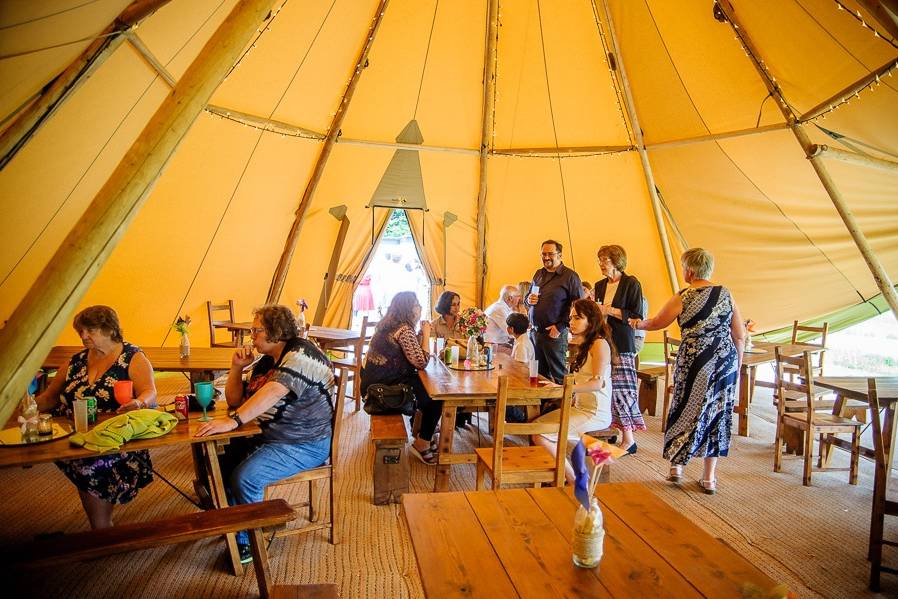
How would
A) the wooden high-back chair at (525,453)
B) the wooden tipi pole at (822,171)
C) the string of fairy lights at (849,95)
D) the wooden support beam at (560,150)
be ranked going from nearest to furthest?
the wooden high-back chair at (525,453) → the string of fairy lights at (849,95) → the wooden tipi pole at (822,171) → the wooden support beam at (560,150)

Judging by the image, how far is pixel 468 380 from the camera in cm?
384

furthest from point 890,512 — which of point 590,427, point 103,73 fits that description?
point 103,73

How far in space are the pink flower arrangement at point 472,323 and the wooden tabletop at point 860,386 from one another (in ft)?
7.15

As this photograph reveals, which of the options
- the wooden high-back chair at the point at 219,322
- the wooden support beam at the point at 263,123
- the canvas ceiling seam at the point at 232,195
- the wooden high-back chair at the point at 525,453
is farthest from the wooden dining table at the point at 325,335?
the wooden high-back chair at the point at 525,453

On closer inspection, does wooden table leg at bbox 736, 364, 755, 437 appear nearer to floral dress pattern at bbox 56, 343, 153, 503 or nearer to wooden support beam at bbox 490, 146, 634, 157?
wooden support beam at bbox 490, 146, 634, 157

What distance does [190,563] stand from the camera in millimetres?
2945

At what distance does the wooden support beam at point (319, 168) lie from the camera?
5848 millimetres

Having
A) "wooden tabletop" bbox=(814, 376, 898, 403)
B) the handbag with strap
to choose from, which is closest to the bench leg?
the handbag with strap

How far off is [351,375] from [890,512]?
4906 millimetres

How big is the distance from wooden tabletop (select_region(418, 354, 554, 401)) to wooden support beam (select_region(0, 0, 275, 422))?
1.84 m

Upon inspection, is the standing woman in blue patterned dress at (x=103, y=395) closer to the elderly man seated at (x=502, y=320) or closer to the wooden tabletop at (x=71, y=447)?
the wooden tabletop at (x=71, y=447)

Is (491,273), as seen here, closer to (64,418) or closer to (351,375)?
(351,375)

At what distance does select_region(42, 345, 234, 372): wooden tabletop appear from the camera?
13.1ft

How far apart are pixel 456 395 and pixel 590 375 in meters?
0.88
